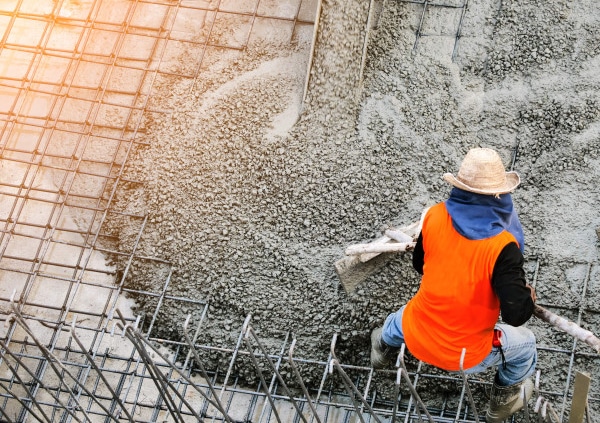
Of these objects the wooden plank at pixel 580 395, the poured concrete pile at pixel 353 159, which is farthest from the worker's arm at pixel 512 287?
the poured concrete pile at pixel 353 159

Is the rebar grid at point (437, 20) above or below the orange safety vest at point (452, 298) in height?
above

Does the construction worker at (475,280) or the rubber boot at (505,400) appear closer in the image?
the construction worker at (475,280)

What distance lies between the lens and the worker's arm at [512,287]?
344 cm

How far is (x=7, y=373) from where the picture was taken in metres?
5.22

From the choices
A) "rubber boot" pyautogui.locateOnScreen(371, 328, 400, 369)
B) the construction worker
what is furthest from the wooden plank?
"rubber boot" pyautogui.locateOnScreen(371, 328, 400, 369)

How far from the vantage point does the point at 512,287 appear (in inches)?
135

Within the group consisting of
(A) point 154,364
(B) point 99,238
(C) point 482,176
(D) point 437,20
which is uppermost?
(D) point 437,20

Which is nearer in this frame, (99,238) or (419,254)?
(419,254)

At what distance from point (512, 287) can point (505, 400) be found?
3.95ft

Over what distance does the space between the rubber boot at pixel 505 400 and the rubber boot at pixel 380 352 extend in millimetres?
632

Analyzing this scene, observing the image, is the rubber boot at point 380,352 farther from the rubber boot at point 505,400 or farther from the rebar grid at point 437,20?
the rebar grid at point 437,20

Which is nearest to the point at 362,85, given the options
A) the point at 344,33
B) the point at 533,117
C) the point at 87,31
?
the point at 344,33

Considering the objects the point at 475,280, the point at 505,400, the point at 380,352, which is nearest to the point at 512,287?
the point at 475,280

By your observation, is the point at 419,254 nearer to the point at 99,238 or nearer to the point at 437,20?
the point at 437,20
